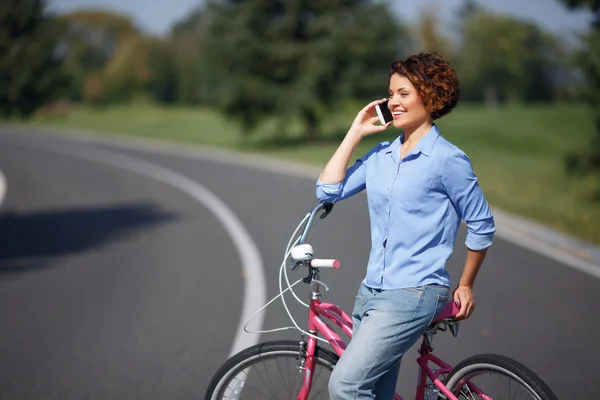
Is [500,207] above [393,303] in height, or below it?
below

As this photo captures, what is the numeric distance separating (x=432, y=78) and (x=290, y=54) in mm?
29342

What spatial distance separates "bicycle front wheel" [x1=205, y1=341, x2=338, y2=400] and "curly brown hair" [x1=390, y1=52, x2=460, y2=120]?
3.71 ft

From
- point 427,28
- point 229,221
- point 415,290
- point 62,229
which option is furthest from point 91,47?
point 415,290

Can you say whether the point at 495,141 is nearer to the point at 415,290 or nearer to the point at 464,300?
the point at 464,300

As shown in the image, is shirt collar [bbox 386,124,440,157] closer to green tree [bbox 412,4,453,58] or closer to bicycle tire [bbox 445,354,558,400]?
bicycle tire [bbox 445,354,558,400]

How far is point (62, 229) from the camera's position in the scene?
37.3 feet

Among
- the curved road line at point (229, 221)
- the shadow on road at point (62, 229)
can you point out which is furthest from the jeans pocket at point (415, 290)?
the shadow on road at point (62, 229)

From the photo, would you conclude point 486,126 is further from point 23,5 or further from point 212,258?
point 212,258

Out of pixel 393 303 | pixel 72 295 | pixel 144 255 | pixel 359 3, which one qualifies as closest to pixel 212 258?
pixel 144 255

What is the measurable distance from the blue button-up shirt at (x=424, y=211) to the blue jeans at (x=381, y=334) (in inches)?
2.0

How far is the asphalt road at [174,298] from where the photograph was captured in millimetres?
5199

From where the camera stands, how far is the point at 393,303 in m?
2.96

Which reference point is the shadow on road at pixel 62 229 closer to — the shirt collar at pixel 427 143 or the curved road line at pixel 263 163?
the curved road line at pixel 263 163

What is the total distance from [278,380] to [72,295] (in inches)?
174
